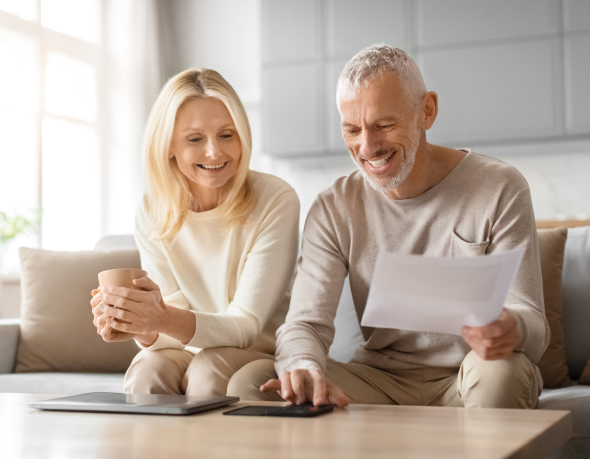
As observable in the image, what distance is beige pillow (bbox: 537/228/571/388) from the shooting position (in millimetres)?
1748

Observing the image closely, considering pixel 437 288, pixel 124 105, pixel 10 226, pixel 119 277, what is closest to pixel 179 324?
pixel 119 277

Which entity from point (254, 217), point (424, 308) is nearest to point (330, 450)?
point (424, 308)

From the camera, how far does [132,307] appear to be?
1.31 m

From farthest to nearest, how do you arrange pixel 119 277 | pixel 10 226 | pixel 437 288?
1. pixel 10 226
2. pixel 119 277
3. pixel 437 288

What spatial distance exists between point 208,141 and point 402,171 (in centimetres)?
54

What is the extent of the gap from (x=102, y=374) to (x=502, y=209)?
1.41 m

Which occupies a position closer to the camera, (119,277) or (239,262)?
(119,277)

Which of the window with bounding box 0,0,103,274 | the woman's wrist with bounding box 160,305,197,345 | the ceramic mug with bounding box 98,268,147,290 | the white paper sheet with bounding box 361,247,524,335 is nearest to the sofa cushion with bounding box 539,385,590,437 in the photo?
the white paper sheet with bounding box 361,247,524,335

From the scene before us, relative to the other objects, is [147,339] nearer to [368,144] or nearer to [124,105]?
[368,144]

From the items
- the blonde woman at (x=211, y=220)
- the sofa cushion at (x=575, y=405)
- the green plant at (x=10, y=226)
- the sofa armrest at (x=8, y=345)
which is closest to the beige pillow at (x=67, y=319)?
the sofa armrest at (x=8, y=345)

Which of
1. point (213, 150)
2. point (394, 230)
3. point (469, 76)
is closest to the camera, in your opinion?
point (394, 230)

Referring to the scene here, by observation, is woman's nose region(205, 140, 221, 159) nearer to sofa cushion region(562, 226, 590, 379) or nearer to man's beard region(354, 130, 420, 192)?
man's beard region(354, 130, 420, 192)

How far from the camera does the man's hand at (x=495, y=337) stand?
1.13 metres

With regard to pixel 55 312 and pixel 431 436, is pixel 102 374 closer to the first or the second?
pixel 55 312
